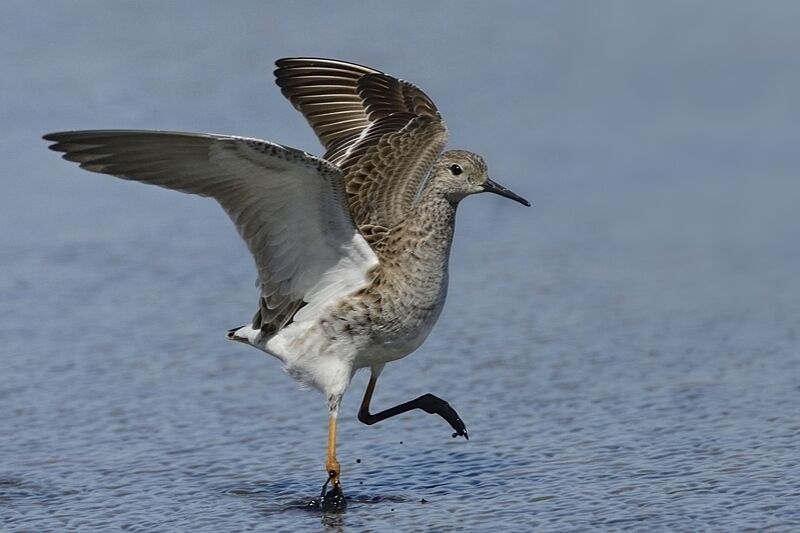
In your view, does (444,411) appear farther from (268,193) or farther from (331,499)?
(268,193)

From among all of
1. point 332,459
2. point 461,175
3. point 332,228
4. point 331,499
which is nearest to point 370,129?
point 461,175

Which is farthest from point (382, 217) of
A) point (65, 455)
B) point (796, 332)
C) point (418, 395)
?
point (796, 332)

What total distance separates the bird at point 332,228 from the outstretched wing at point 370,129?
11 mm

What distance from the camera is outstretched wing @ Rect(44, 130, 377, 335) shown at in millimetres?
6668

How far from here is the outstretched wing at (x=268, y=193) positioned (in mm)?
6668

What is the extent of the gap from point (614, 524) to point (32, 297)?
5127 mm

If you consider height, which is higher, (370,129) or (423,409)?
(370,129)

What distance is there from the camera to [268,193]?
7.02 meters

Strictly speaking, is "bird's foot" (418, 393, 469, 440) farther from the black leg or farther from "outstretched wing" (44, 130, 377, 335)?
"outstretched wing" (44, 130, 377, 335)

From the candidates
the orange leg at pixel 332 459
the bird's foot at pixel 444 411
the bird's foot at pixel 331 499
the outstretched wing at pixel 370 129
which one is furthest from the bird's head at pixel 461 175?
the bird's foot at pixel 331 499

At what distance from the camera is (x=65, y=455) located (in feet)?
25.8

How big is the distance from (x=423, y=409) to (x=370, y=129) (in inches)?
70.4

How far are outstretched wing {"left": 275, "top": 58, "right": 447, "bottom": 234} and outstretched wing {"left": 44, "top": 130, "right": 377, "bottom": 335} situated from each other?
1.43 ft

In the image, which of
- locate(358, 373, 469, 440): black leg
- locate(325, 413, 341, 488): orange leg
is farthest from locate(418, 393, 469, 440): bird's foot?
locate(325, 413, 341, 488): orange leg
